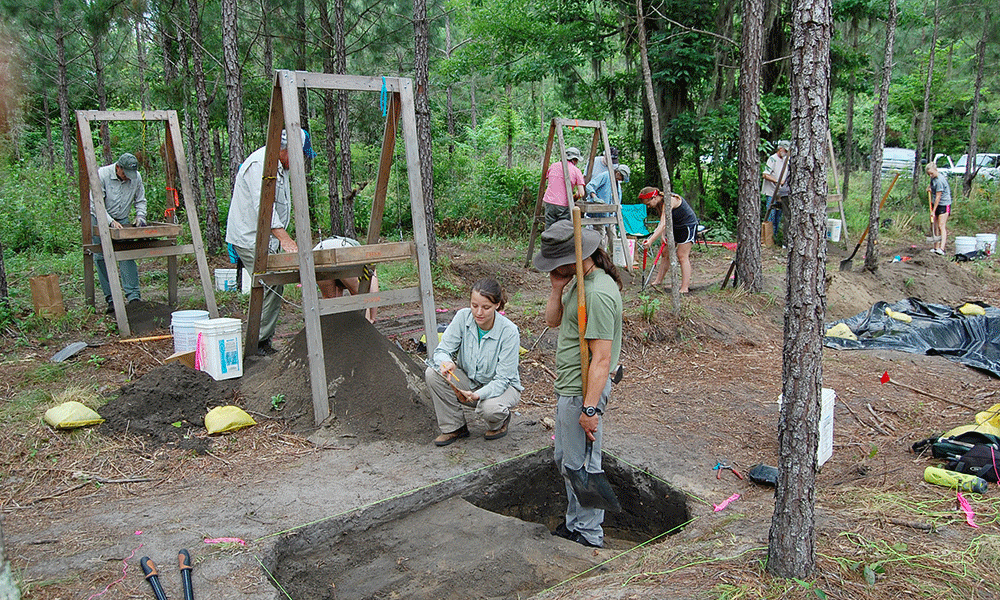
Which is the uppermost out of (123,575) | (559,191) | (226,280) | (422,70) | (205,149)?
(422,70)

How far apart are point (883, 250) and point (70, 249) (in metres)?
16.1

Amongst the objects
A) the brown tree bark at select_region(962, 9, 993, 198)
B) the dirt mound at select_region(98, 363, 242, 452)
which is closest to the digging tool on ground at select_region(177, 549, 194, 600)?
the dirt mound at select_region(98, 363, 242, 452)

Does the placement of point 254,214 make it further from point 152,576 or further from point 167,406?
point 152,576

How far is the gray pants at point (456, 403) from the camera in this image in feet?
14.6

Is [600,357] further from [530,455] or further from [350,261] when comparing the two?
[350,261]

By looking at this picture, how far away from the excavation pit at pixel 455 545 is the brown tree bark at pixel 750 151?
5.13 meters

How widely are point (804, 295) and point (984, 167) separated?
24.7m

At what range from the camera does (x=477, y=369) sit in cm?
457

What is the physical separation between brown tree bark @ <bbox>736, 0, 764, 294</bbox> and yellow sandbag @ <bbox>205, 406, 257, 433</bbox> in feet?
20.5

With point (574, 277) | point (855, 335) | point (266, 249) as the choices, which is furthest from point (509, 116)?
point (574, 277)

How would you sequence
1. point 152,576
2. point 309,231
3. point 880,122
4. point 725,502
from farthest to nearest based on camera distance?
1. point 880,122
2. point 309,231
3. point 725,502
4. point 152,576

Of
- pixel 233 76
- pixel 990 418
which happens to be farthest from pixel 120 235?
pixel 990 418

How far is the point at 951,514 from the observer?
3.20 m

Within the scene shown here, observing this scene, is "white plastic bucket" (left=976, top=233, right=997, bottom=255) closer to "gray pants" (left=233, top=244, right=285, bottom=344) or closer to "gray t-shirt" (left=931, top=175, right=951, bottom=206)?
"gray t-shirt" (left=931, top=175, right=951, bottom=206)
